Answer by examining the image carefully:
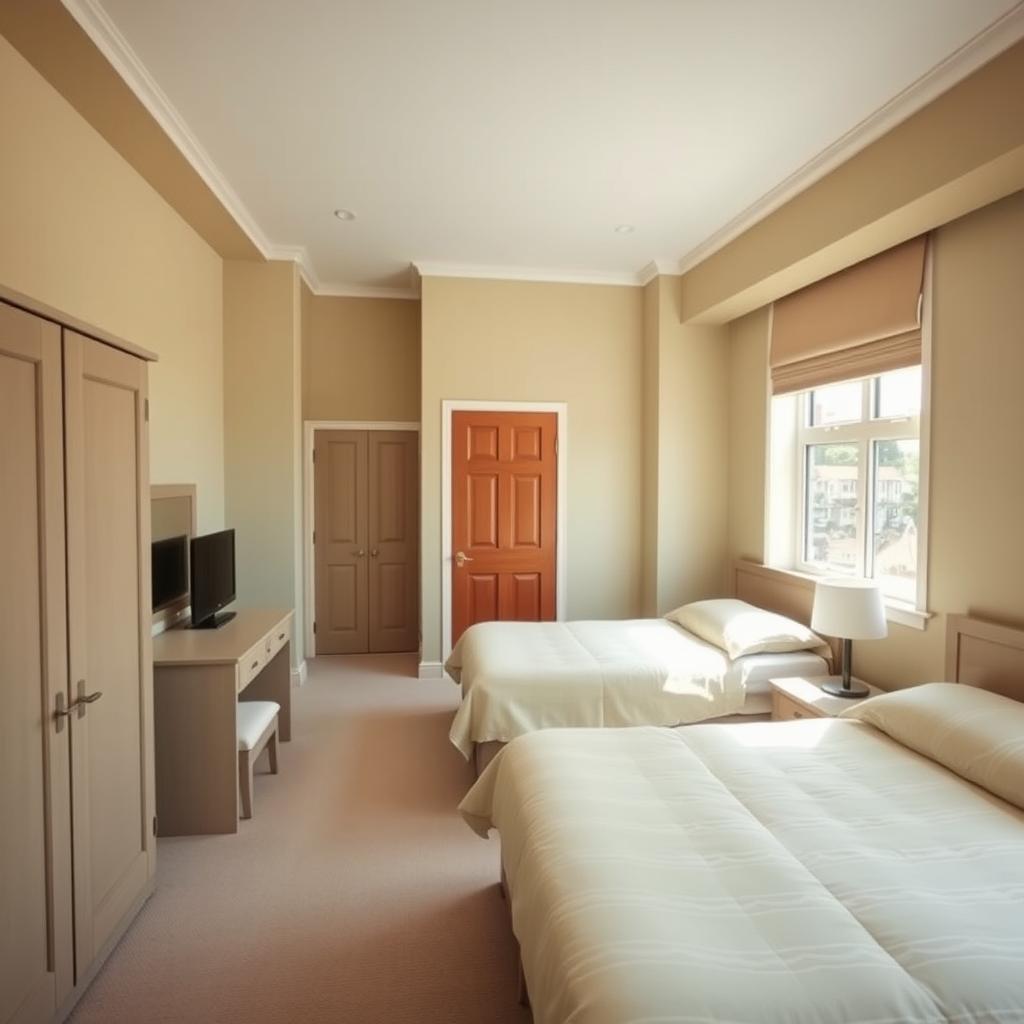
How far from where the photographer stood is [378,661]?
5105mm

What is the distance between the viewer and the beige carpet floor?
A: 1777 mm

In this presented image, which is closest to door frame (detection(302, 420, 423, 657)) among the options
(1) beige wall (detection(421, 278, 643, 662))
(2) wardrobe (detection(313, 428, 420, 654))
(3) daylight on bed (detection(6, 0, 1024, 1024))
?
(2) wardrobe (detection(313, 428, 420, 654))

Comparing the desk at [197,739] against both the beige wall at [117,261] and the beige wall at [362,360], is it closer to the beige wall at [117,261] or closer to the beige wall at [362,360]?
the beige wall at [117,261]

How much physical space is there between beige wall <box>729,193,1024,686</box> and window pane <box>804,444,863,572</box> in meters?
0.64

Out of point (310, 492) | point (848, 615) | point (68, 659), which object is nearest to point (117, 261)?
point (68, 659)

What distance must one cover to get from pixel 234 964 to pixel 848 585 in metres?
2.79

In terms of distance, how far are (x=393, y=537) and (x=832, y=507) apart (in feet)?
10.9

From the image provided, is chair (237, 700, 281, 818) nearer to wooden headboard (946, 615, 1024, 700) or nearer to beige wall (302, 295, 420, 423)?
beige wall (302, 295, 420, 423)

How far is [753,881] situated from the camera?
1.36 m

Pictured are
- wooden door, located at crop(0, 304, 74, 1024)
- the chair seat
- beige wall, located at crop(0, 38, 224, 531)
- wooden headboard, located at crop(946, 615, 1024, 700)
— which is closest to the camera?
wooden door, located at crop(0, 304, 74, 1024)

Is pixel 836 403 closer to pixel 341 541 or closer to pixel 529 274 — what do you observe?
pixel 529 274

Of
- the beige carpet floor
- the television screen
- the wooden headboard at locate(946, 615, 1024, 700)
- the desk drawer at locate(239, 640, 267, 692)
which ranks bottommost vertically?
the beige carpet floor

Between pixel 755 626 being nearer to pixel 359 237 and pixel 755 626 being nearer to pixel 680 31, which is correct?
pixel 680 31

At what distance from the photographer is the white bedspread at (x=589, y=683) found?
2855 mm
